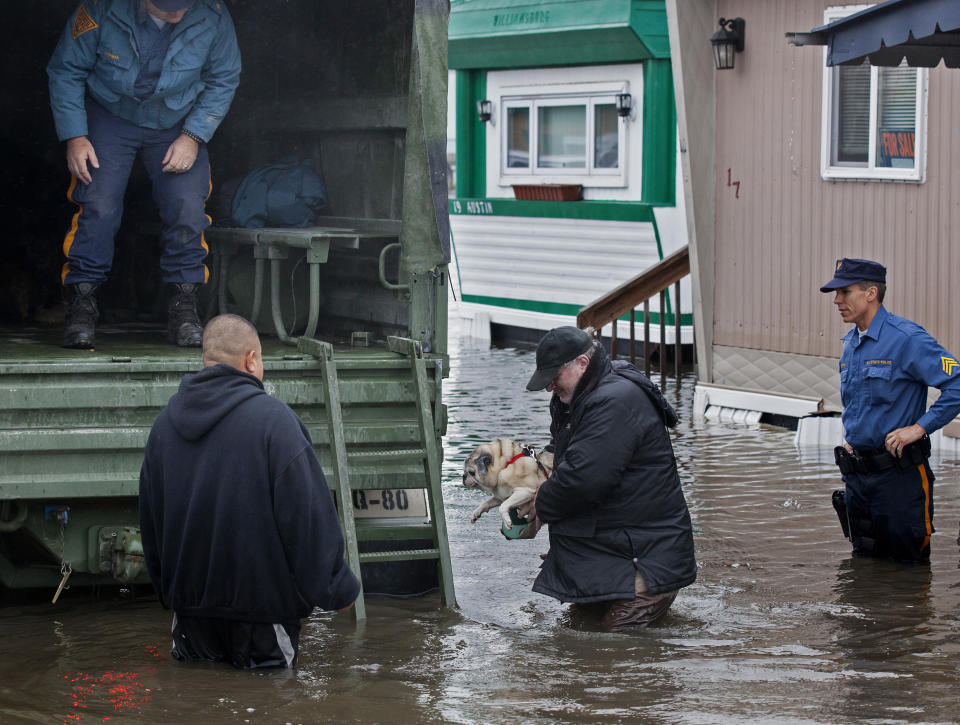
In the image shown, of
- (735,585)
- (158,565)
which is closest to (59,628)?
(158,565)

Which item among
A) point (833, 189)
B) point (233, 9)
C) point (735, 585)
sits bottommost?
point (735, 585)

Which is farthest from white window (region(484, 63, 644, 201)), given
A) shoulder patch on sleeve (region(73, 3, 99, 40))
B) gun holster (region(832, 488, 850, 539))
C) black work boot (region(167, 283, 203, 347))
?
shoulder patch on sleeve (region(73, 3, 99, 40))

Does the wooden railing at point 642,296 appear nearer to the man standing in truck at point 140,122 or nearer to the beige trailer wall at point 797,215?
the beige trailer wall at point 797,215

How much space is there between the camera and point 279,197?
313 inches

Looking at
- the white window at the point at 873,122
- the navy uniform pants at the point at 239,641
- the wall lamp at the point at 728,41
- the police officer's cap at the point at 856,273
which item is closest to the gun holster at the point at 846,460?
the police officer's cap at the point at 856,273

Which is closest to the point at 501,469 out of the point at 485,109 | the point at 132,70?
the point at 132,70

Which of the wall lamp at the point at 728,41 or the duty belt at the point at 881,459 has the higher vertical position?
the wall lamp at the point at 728,41

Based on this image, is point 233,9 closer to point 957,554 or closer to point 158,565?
point 158,565

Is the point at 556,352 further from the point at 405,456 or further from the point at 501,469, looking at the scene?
the point at 405,456

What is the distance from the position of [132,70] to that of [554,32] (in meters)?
9.87

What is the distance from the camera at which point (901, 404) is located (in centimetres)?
712

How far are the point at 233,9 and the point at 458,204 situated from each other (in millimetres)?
10450

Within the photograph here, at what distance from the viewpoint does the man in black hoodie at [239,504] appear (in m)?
4.68

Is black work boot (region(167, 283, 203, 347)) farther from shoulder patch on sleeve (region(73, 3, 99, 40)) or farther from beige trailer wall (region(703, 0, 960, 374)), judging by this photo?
beige trailer wall (region(703, 0, 960, 374))
